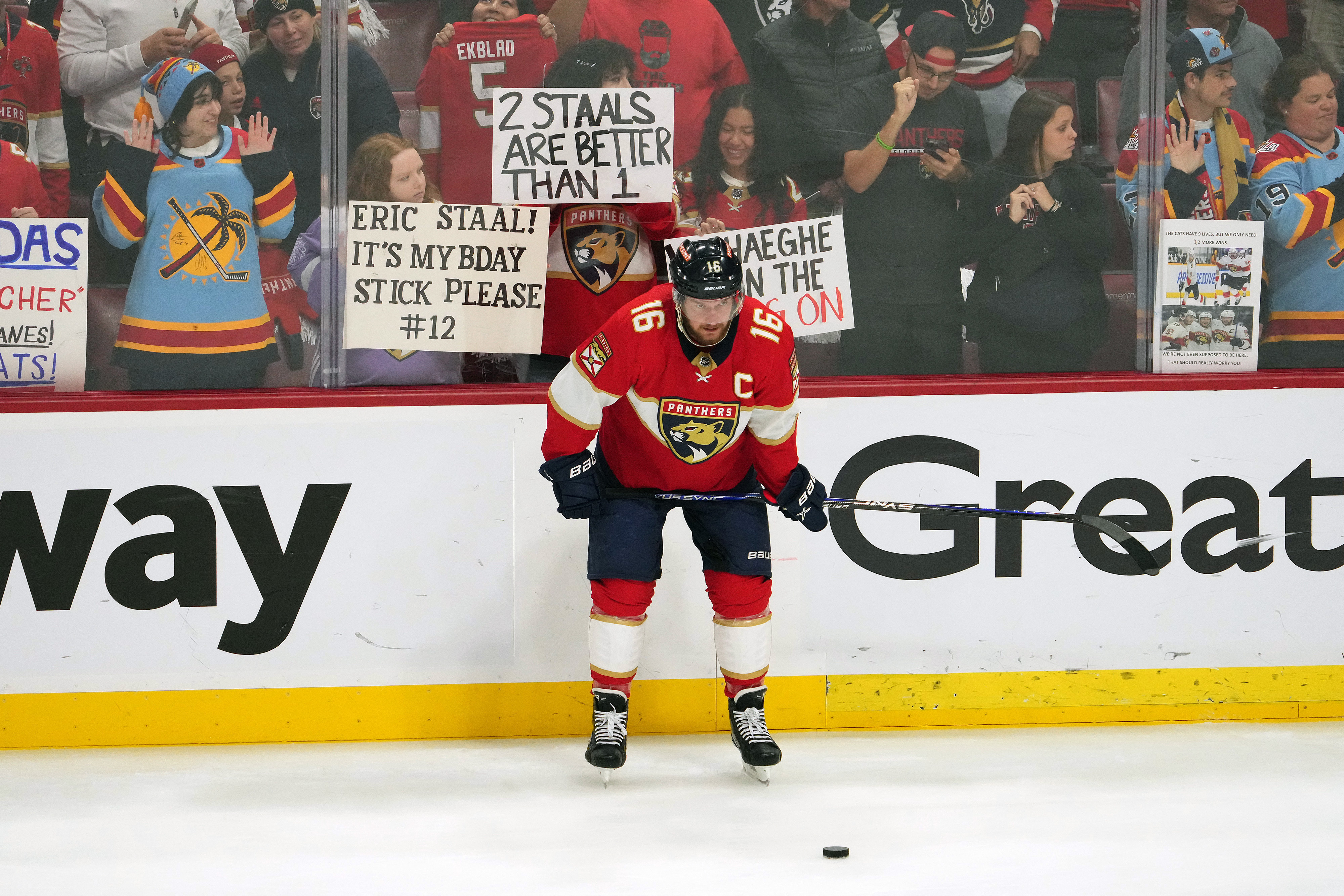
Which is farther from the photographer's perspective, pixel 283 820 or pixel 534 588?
pixel 534 588

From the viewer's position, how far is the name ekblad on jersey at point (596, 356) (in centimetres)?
295

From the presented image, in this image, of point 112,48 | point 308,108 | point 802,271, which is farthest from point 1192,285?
point 112,48

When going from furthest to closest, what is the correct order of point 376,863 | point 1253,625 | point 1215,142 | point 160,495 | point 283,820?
point 1215,142 < point 1253,625 < point 160,495 < point 283,820 < point 376,863

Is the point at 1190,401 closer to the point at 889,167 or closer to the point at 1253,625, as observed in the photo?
the point at 1253,625

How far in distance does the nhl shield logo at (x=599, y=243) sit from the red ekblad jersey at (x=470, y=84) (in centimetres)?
A: 26

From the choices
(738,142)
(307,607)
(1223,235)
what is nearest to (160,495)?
(307,607)

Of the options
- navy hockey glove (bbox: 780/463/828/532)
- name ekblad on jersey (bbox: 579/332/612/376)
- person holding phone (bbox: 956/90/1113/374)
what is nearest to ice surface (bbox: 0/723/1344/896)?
navy hockey glove (bbox: 780/463/828/532)

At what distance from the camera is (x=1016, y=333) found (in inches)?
148

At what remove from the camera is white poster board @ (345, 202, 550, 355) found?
353cm

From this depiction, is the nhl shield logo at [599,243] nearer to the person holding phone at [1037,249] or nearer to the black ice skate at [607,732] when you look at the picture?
the person holding phone at [1037,249]

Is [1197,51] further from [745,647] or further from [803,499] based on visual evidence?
[745,647]

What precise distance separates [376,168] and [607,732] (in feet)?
5.63

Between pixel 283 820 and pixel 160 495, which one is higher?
pixel 160 495

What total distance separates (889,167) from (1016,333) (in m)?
0.63
